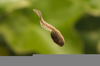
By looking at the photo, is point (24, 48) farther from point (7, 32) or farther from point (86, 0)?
point (86, 0)

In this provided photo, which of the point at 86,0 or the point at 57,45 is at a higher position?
the point at 86,0

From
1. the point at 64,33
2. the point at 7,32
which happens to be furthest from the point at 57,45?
the point at 7,32

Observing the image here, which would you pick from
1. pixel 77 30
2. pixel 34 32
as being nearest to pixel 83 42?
pixel 77 30

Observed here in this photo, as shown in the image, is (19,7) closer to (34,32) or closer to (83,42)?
(34,32)

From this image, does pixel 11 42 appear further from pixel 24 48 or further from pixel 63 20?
pixel 63 20
